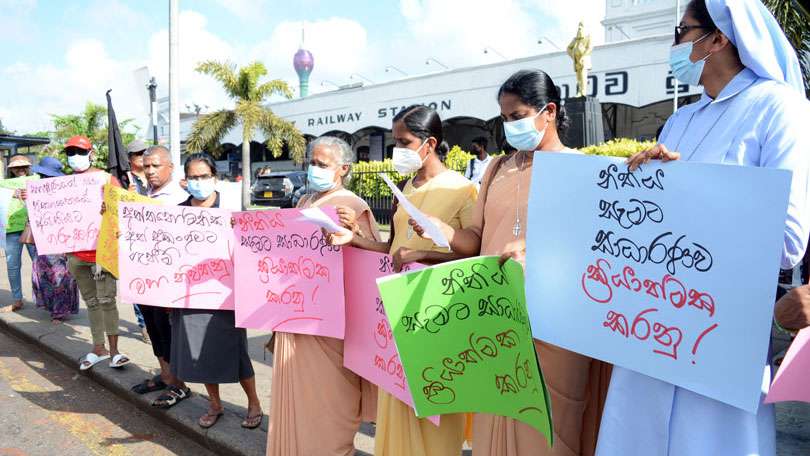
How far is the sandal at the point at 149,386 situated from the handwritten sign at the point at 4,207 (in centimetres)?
347

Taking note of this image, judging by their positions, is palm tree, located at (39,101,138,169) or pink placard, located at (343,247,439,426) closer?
pink placard, located at (343,247,439,426)

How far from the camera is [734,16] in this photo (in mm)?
1562

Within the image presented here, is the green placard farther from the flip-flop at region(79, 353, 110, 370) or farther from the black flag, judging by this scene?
the flip-flop at region(79, 353, 110, 370)

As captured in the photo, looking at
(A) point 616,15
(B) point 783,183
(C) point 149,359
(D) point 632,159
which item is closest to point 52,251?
(C) point 149,359

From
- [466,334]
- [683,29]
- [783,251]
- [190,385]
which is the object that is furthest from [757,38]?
[190,385]

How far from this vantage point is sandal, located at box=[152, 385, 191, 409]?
3791mm

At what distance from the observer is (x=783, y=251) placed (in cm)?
145

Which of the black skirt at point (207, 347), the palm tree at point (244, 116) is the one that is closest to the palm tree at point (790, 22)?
the black skirt at point (207, 347)

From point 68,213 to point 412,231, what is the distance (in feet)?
10.4

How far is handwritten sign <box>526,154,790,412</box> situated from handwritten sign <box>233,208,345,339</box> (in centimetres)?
119

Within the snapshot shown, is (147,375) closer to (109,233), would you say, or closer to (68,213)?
(109,233)

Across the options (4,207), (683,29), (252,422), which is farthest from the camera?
(4,207)

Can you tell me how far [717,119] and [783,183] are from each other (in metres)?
0.39

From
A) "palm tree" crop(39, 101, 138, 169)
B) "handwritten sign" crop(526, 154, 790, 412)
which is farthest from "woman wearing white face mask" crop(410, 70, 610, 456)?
"palm tree" crop(39, 101, 138, 169)
